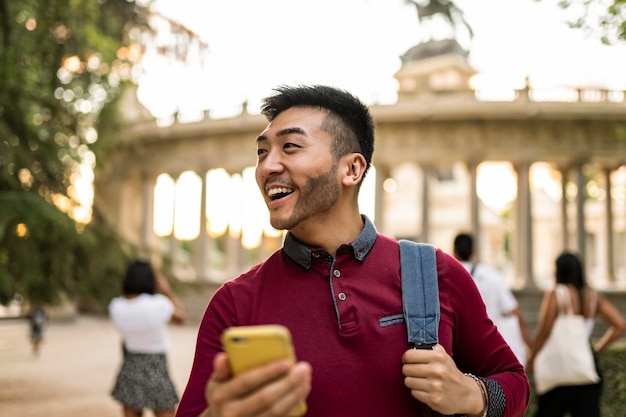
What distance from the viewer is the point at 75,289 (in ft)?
41.5

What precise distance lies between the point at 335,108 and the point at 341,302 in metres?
0.77

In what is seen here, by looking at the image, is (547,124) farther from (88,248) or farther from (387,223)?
(88,248)

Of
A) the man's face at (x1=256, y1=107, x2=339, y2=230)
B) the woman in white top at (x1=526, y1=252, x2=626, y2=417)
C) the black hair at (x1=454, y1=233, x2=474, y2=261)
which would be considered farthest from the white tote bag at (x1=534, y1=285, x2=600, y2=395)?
the man's face at (x1=256, y1=107, x2=339, y2=230)

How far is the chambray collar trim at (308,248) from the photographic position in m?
2.39

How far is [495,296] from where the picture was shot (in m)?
7.02

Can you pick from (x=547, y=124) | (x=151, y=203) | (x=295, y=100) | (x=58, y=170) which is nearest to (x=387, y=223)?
(x=547, y=124)

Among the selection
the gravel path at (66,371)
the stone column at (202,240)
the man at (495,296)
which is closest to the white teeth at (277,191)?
the man at (495,296)

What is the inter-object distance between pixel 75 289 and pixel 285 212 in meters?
11.2

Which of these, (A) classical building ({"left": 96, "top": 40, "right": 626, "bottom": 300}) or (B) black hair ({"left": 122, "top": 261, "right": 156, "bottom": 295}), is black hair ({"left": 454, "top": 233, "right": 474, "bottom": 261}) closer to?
(B) black hair ({"left": 122, "top": 261, "right": 156, "bottom": 295})

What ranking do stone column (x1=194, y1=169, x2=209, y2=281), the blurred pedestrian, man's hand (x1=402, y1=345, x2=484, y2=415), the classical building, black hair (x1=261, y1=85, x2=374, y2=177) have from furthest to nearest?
1. stone column (x1=194, y1=169, x2=209, y2=281)
2. the classical building
3. the blurred pedestrian
4. black hair (x1=261, y1=85, x2=374, y2=177)
5. man's hand (x1=402, y1=345, x2=484, y2=415)

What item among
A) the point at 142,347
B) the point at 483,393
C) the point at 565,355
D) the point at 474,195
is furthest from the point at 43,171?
the point at 474,195

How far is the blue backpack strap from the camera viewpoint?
221 cm

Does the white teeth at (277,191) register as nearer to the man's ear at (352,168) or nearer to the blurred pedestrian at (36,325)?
the man's ear at (352,168)

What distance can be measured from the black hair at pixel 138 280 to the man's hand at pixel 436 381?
221 inches
